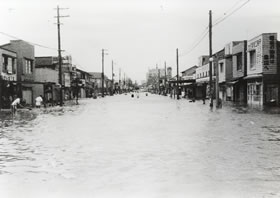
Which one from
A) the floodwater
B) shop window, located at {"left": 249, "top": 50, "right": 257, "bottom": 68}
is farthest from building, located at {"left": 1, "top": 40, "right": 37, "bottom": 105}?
the floodwater

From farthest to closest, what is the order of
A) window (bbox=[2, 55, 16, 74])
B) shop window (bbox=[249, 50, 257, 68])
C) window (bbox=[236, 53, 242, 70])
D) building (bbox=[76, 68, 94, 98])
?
building (bbox=[76, 68, 94, 98]) < window (bbox=[236, 53, 242, 70]) < shop window (bbox=[249, 50, 257, 68]) < window (bbox=[2, 55, 16, 74])

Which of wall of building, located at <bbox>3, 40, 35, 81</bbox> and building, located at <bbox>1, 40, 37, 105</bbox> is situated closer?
building, located at <bbox>1, 40, 37, 105</bbox>

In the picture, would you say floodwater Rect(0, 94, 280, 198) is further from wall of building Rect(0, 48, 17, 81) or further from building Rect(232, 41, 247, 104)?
building Rect(232, 41, 247, 104)

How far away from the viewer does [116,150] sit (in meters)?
11.5

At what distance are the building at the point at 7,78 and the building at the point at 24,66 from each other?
1701mm

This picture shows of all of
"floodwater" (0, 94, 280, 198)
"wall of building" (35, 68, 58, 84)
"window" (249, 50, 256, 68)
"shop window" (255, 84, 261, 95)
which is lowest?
"floodwater" (0, 94, 280, 198)

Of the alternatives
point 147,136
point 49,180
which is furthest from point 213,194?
point 147,136

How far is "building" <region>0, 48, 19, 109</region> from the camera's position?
38.2 meters

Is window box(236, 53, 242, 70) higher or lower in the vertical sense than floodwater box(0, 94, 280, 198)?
higher

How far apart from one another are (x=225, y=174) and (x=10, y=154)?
6144 mm

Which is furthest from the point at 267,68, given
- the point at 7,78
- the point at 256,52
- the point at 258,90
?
the point at 7,78

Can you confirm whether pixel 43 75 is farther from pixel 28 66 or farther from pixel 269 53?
pixel 269 53

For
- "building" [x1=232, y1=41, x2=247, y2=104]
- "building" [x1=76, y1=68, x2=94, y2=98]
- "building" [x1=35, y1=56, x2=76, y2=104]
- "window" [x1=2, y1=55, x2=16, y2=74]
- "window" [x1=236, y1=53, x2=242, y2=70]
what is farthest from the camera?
"building" [x1=76, y1=68, x2=94, y2=98]

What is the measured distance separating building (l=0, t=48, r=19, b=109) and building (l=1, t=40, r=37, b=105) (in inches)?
67.0
